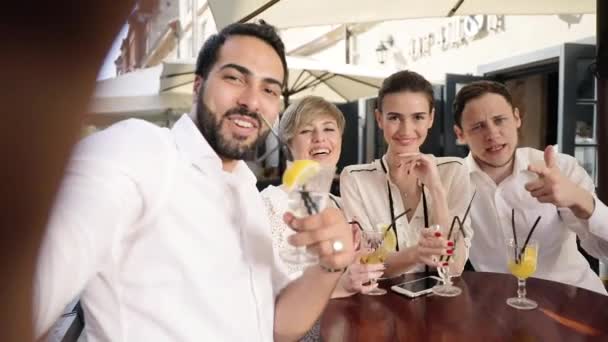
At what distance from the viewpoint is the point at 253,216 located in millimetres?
1019

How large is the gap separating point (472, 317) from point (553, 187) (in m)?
0.70

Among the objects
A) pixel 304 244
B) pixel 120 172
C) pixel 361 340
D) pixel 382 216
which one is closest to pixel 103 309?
pixel 120 172

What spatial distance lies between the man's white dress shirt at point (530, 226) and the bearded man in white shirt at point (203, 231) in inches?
52.6

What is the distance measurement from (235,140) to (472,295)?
1059 millimetres

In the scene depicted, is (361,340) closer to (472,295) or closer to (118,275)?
(472,295)

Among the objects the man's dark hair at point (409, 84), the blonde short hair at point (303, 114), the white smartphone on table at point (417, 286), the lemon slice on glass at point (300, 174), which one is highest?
the man's dark hair at point (409, 84)

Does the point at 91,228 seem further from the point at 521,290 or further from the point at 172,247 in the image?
the point at 521,290

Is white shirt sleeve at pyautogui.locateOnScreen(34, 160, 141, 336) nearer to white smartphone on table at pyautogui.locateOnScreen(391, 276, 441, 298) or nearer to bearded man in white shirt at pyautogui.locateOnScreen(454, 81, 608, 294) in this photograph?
white smartphone on table at pyautogui.locateOnScreen(391, 276, 441, 298)

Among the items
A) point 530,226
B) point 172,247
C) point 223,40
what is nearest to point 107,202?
point 172,247

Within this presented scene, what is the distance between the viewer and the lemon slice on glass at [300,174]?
906 millimetres

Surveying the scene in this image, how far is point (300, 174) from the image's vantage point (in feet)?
3.00

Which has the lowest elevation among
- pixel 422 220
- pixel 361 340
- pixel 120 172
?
pixel 361 340

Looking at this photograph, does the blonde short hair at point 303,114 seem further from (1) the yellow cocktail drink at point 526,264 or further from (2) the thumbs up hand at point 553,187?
(1) the yellow cocktail drink at point 526,264

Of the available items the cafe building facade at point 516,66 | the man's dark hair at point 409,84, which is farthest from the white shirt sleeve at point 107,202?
the cafe building facade at point 516,66
